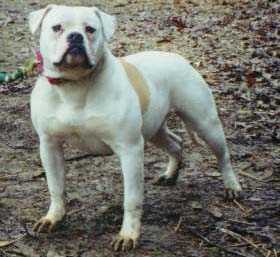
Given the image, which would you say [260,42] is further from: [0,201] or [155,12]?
[0,201]

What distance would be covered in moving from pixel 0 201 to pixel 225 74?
4.37 m

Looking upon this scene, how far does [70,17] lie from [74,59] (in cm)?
26

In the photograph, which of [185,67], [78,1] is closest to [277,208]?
[185,67]

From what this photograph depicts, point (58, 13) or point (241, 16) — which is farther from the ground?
point (58, 13)

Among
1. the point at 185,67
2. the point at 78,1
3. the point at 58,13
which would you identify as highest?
the point at 58,13

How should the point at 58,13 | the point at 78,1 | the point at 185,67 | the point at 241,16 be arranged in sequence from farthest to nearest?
the point at 78,1
the point at 241,16
the point at 185,67
the point at 58,13

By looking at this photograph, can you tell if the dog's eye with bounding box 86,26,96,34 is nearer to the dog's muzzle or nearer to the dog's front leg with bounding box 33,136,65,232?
the dog's muzzle

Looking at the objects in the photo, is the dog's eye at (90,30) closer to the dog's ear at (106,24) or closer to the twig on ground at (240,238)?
the dog's ear at (106,24)

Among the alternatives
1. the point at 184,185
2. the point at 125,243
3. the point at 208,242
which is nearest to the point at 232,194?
the point at 184,185

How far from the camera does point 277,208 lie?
16.4 feet

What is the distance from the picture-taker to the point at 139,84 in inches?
176

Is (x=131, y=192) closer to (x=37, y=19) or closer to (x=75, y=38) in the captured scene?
(x=75, y=38)

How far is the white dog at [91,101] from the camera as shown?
3986mm

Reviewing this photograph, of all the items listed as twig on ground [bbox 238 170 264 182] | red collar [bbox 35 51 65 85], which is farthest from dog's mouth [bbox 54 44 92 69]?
twig on ground [bbox 238 170 264 182]
